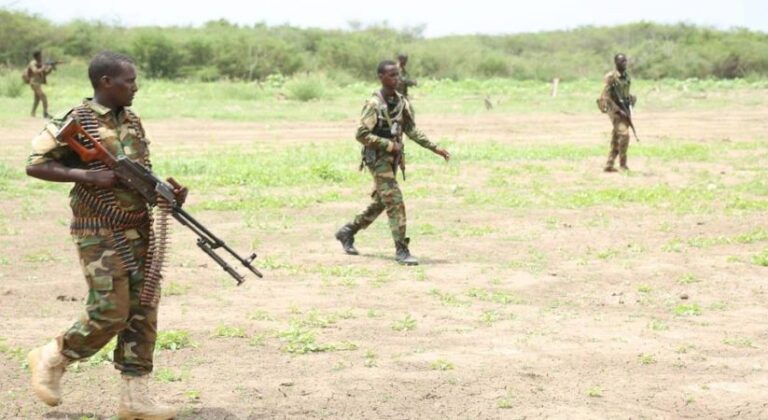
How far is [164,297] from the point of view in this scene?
8.91m

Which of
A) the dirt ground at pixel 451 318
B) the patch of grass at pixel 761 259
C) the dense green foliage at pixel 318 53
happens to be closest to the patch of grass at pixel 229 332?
the dirt ground at pixel 451 318

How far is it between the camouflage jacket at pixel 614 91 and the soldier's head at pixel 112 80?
41.8 ft

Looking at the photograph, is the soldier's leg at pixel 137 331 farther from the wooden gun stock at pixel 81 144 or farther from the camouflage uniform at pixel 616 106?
the camouflage uniform at pixel 616 106

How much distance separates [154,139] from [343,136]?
370cm

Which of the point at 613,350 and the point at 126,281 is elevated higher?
the point at 126,281

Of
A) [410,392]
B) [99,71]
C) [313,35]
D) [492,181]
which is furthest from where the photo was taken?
[313,35]

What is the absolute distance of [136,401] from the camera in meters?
5.56

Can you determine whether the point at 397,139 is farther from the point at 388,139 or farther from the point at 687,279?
the point at 687,279

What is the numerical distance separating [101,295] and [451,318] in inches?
132

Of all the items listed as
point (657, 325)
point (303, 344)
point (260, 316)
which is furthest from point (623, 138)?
point (303, 344)

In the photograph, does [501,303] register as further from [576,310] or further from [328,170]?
[328,170]

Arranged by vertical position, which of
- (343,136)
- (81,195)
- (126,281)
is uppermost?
(81,195)

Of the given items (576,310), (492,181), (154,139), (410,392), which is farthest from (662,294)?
(154,139)

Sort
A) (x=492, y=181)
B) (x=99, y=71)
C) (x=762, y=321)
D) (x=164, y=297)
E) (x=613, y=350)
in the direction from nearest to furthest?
1. (x=99, y=71)
2. (x=613, y=350)
3. (x=762, y=321)
4. (x=164, y=297)
5. (x=492, y=181)
